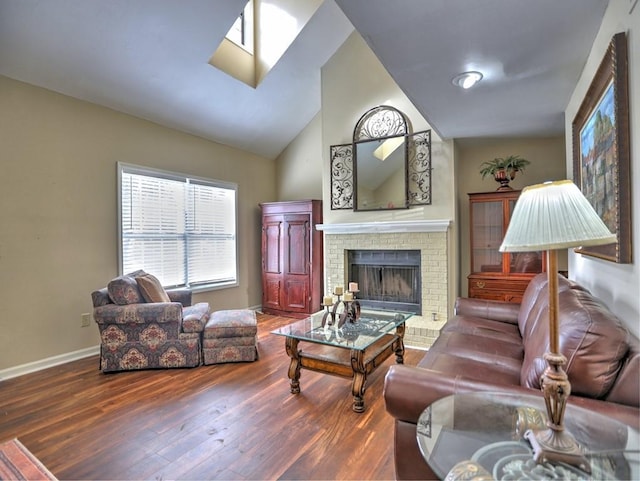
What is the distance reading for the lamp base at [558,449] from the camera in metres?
0.97

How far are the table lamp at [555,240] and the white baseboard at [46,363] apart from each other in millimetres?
3912

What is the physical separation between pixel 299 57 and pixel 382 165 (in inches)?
71.5

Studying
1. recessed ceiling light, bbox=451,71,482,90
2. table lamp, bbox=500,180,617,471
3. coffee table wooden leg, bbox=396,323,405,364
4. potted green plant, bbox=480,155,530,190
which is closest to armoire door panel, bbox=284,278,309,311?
coffee table wooden leg, bbox=396,323,405,364

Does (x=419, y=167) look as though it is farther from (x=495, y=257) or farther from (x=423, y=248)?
(x=495, y=257)

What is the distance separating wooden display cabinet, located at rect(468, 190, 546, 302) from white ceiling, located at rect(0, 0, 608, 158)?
2.57 feet

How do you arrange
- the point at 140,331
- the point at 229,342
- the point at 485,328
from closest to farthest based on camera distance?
1. the point at 485,328
2. the point at 140,331
3. the point at 229,342

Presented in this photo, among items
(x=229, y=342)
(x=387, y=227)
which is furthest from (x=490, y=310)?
(x=229, y=342)

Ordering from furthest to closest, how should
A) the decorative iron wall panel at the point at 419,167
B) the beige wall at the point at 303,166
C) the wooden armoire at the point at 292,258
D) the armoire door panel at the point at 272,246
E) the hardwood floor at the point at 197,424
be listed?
1. the beige wall at the point at 303,166
2. the armoire door panel at the point at 272,246
3. the wooden armoire at the point at 292,258
4. the decorative iron wall panel at the point at 419,167
5. the hardwood floor at the point at 197,424

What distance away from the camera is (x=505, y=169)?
3.81 m

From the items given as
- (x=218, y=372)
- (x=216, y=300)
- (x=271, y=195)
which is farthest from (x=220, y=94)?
(x=218, y=372)

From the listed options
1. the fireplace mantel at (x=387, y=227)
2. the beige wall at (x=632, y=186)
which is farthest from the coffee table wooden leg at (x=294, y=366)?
the fireplace mantel at (x=387, y=227)

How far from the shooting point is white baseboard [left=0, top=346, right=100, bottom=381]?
116 inches

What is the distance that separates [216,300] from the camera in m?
4.87

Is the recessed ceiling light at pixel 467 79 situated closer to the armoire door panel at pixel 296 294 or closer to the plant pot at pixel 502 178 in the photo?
the plant pot at pixel 502 178
